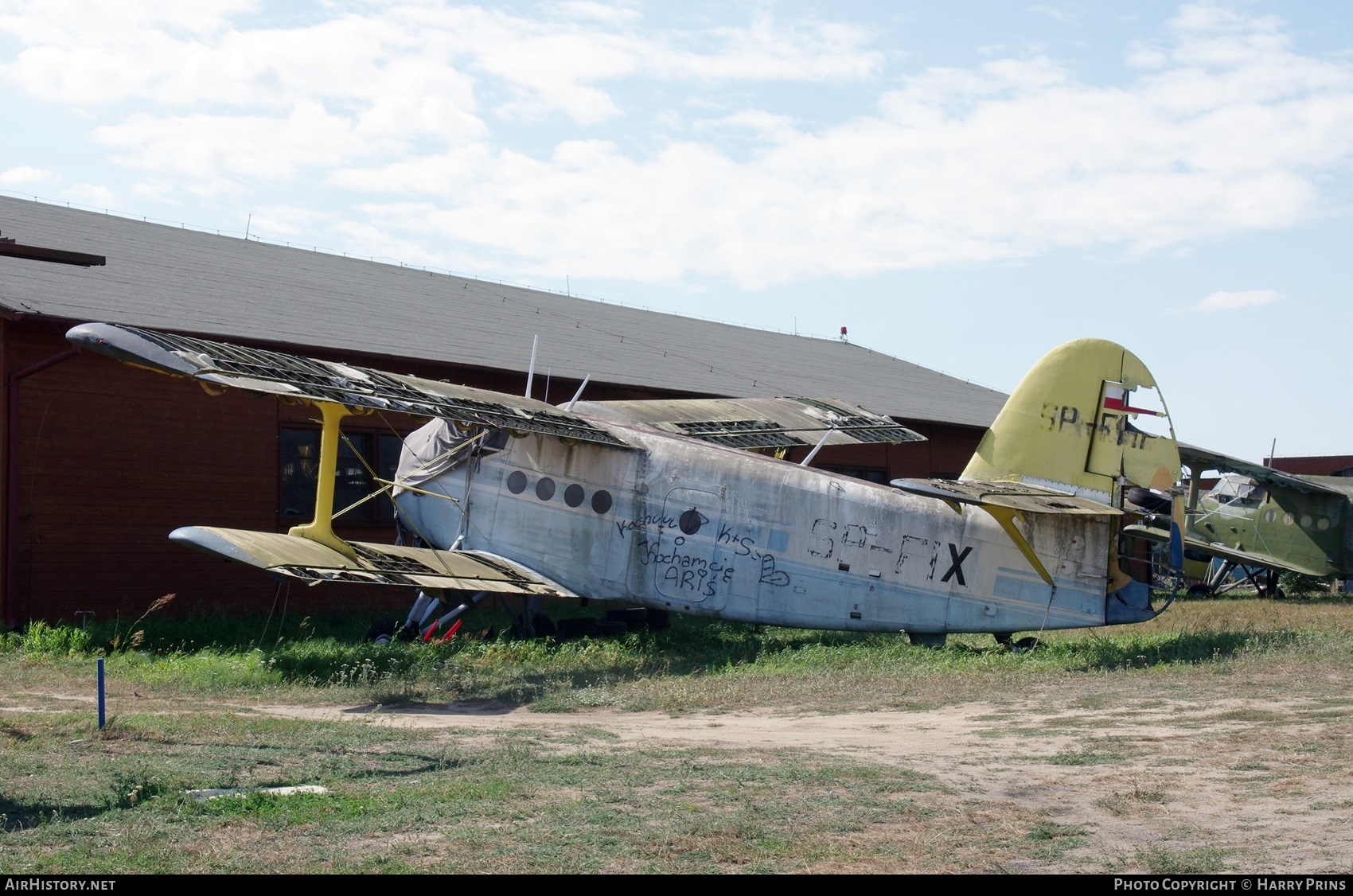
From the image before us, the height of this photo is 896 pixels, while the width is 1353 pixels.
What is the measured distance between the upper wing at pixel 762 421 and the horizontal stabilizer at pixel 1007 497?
9.72ft

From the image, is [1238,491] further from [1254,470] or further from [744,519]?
[744,519]

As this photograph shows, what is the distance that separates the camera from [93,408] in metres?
17.0

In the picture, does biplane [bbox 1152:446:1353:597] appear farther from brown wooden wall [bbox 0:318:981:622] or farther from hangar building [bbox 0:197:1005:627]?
brown wooden wall [bbox 0:318:981:622]

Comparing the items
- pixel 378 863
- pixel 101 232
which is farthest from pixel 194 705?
pixel 101 232

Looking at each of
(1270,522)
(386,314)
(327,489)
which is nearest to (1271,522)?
(1270,522)

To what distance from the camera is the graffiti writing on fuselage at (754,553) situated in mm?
13938

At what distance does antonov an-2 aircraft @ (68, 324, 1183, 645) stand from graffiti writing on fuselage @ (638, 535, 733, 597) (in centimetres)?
3

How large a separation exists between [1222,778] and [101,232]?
2105 cm

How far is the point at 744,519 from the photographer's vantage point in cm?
1413

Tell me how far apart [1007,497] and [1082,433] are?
1771 millimetres

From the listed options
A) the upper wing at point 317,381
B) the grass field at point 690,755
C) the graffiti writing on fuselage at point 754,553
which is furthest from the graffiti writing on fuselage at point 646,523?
the grass field at point 690,755

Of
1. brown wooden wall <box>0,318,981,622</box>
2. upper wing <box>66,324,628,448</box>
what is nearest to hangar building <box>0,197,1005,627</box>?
brown wooden wall <box>0,318,981,622</box>

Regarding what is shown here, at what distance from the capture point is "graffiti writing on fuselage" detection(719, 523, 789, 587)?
45.7ft
